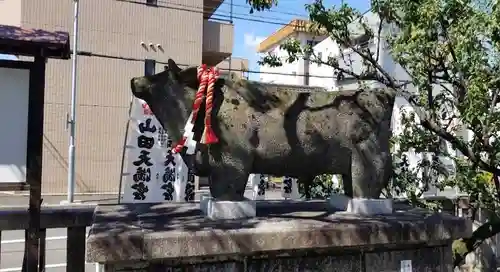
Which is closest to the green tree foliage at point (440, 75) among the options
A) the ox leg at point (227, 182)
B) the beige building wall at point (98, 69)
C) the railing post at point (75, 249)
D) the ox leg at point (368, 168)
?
the ox leg at point (368, 168)

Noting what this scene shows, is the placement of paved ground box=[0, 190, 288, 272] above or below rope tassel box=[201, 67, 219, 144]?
below

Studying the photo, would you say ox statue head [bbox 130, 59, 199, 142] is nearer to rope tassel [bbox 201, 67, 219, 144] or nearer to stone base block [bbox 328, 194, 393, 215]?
rope tassel [bbox 201, 67, 219, 144]

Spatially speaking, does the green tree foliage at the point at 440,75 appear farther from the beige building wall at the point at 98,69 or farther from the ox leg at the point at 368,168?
the beige building wall at the point at 98,69

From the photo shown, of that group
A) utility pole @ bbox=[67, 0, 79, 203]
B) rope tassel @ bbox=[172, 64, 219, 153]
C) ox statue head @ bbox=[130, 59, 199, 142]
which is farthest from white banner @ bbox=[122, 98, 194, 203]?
utility pole @ bbox=[67, 0, 79, 203]

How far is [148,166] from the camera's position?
7.49 meters

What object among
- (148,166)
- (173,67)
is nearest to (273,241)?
(173,67)

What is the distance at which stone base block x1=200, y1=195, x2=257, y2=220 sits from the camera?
319 centimetres

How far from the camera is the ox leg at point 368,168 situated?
354cm

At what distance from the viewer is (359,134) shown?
354cm

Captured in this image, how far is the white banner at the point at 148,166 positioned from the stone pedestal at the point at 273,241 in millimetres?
3780

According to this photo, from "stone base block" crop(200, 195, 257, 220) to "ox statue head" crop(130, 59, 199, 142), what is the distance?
0.55 m

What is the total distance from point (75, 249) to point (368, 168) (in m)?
2.51

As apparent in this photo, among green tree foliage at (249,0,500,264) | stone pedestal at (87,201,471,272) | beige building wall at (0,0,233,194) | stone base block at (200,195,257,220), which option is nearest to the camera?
stone pedestal at (87,201,471,272)

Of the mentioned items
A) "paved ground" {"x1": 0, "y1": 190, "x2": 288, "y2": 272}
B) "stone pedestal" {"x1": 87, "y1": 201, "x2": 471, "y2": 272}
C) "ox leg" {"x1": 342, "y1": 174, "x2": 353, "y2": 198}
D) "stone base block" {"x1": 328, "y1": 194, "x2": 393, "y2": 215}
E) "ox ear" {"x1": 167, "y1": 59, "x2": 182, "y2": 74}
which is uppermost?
"ox ear" {"x1": 167, "y1": 59, "x2": 182, "y2": 74}
